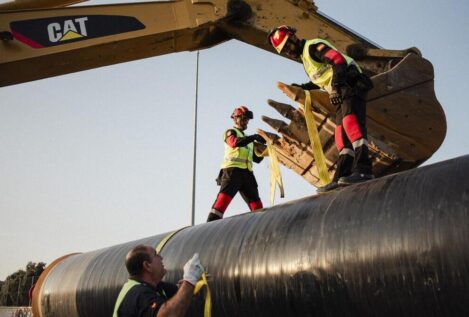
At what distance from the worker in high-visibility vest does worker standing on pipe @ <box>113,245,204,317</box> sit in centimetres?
381

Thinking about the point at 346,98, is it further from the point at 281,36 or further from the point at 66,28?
the point at 66,28

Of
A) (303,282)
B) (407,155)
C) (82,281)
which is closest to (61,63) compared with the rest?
Answer: (82,281)

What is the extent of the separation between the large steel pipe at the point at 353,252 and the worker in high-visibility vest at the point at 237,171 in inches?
108

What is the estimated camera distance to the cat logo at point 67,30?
6961mm

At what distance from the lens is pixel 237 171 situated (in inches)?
297

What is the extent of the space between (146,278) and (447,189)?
73.4 inches

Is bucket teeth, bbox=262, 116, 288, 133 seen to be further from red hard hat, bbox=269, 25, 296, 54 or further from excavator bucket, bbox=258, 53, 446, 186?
red hard hat, bbox=269, 25, 296, 54

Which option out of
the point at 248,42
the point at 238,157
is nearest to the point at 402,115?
the point at 238,157

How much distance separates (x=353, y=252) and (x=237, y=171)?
179 inches

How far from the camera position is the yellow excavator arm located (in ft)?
21.3

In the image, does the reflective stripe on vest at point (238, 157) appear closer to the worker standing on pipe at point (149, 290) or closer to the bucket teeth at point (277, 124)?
the bucket teeth at point (277, 124)

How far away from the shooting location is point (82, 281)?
6.27m

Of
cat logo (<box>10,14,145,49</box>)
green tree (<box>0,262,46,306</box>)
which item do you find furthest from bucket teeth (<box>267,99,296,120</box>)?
green tree (<box>0,262,46,306</box>)

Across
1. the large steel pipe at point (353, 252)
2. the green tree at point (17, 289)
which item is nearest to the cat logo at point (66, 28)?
the large steel pipe at point (353, 252)
